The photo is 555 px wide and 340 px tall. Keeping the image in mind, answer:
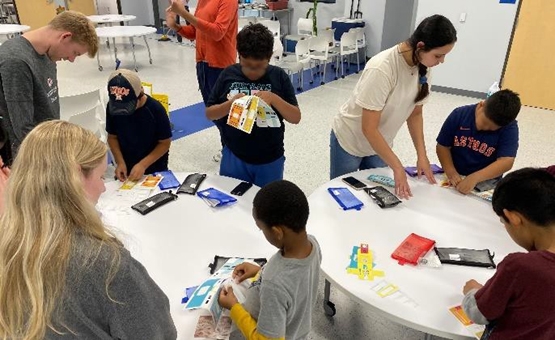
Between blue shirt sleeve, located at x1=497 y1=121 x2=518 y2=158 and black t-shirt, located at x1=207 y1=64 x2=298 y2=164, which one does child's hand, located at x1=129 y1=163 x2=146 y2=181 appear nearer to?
black t-shirt, located at x1=207 y1=64 x2=298 y2=164

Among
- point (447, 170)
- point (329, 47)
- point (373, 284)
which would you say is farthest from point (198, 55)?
point (329, 47)

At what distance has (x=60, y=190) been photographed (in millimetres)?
932

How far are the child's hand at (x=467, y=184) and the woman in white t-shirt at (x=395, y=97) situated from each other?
155mm

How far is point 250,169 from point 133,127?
2.17 feet

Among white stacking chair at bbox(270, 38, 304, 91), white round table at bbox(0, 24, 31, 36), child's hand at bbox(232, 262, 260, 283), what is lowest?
white stacking chair at bbox(270, 38, 304, 91)

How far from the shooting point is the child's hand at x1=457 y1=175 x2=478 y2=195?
6.69ft

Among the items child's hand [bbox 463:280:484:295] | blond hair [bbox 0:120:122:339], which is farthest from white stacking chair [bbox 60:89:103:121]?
child's hand [bbox 463:280:484:295]

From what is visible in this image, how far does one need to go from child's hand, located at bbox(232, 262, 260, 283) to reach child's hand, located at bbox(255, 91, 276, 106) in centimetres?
83

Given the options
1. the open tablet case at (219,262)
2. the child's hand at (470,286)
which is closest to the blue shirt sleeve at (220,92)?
the open tablet case at (219,262)

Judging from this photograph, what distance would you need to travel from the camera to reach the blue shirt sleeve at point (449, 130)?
7.20ft

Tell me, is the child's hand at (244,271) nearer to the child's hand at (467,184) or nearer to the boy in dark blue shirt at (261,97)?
the boy in dark blue shirt at (261,97)

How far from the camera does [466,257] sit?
62.7 inches

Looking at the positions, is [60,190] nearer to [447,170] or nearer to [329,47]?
[447,170]

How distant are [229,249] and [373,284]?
1.87 feet
